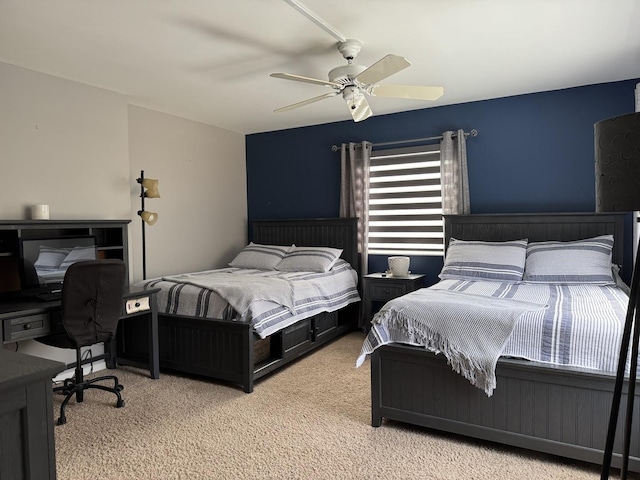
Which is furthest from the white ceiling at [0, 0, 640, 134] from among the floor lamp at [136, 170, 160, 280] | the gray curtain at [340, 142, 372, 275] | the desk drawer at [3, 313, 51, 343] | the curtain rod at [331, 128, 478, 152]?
the desk drawer at [3, 313, 51, 343]

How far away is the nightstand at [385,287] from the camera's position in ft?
14.8

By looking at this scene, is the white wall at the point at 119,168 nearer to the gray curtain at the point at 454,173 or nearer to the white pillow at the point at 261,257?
the white pillow at the point at 261,257

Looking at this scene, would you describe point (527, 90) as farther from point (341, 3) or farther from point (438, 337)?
point (438, 337)

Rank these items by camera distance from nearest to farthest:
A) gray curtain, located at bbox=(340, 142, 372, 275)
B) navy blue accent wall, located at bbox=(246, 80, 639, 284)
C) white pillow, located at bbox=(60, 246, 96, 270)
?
white pillow, located at bbox=(60, 246, 96, 270)
navy blue accent wall, located at bbox=(246, 80, 639, 284)
gray curtain, located at bbox=(340, 142, 372, 275)

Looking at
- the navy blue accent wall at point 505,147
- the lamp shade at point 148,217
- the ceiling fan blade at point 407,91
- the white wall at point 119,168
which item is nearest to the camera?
the ceiling fan blade at point 407,91

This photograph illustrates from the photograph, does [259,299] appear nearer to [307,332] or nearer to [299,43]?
[307,332]

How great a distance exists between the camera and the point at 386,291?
4.61 m

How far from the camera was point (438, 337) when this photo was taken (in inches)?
101

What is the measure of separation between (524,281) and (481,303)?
1.17 m

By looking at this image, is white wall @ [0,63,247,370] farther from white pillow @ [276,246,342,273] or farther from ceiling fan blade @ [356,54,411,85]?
ceiling fan blade @ [356,54,411,85]

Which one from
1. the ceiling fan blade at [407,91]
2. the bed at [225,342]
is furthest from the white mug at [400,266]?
the ceiling fan blade at [407,91]

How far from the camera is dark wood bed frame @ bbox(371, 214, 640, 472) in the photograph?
2.25 meters

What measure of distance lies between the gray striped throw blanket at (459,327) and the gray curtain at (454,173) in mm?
1904

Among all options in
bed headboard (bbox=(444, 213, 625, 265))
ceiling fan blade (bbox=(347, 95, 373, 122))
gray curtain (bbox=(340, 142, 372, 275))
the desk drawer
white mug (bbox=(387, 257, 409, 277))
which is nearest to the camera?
the desk drawer
